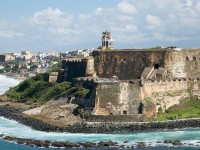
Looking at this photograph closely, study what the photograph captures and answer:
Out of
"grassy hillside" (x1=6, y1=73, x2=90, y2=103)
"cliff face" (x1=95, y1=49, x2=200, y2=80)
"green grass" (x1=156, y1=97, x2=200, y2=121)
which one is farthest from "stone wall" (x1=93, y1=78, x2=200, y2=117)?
"cliff face" (x1=95, y1=49, x2=200, y2=80)

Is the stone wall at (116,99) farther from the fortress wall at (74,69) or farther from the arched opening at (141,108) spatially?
the fortress wall at (74,69)

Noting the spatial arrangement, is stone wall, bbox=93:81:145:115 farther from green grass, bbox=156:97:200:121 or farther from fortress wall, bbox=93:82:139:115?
green grass, bbox=156:97:200:121

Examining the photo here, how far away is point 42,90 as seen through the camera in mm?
71562

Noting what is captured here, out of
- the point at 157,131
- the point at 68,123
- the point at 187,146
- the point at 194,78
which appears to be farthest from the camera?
the point at 194,78

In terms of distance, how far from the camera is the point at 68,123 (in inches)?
2116

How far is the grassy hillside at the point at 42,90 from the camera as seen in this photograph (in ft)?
201

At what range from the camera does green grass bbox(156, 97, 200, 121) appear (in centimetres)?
5412

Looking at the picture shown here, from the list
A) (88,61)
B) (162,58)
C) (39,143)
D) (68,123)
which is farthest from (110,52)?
(39,143)

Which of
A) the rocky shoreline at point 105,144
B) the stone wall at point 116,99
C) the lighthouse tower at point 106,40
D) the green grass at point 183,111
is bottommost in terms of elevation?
the rocky shoreline at point 105,144

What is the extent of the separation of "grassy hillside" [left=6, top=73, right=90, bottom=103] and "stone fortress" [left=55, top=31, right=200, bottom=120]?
1368 millimetres

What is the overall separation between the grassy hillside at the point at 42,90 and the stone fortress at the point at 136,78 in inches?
53.9

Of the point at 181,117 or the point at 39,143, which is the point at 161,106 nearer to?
the point at 181,117

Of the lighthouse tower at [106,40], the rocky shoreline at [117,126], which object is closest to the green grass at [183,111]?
the rocky shoreline at [117,126]

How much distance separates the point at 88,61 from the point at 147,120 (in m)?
17.8
